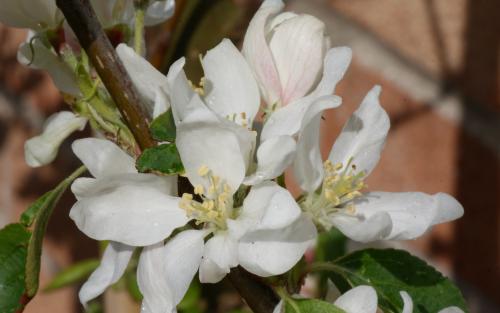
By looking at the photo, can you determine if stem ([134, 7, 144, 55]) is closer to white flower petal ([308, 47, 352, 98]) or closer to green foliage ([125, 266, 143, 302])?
white flower petal ([308, 47, 352, 98])

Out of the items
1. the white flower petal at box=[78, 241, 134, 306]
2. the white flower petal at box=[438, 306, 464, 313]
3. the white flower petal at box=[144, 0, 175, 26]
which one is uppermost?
the white flower petal at box=[144, 0, 175, 26]

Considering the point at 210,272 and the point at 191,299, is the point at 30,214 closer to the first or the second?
the point at 210,272

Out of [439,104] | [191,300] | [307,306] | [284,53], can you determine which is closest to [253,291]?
[307,306]

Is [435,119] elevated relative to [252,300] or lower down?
lower down

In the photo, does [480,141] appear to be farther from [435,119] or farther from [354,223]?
[354,223]

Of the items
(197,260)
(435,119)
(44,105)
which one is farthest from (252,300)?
(44,105)

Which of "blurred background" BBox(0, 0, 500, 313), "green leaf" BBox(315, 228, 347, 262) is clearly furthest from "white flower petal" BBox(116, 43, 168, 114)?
"blurred background" BBox(0, 0, 500, 313)
